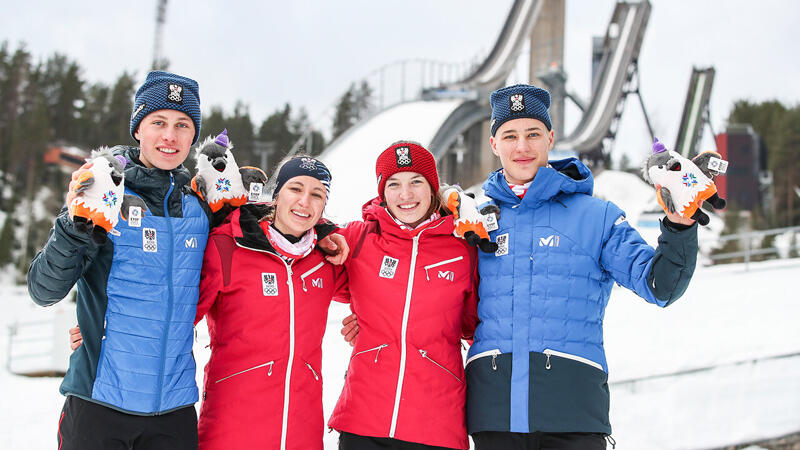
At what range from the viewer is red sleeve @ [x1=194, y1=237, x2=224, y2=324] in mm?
2625

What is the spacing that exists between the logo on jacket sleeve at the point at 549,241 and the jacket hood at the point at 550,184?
0.57ft

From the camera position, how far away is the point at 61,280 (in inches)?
88.1

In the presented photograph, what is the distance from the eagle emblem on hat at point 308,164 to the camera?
2912 millimetres

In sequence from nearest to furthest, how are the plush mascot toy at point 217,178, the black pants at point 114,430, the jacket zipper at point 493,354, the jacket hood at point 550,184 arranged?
the black pants at point 114,430, the jacket zipper at point 493,354, the jacket hood at point 550,184, the plush mascot toy at point 217,178

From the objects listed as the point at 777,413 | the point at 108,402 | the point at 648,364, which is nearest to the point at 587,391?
the point at 108,402

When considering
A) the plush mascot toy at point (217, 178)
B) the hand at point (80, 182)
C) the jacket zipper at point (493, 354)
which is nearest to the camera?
the hand at point (80, 182)

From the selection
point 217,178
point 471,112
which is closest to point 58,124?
point 471,112

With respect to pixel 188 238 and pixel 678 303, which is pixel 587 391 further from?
pixel 678 303

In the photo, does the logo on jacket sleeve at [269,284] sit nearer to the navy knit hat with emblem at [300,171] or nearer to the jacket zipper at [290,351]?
the jacket zipper at [290,351]

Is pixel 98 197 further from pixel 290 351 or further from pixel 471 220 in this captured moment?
pixel 471 220

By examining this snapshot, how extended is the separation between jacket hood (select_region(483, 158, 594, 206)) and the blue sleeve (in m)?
1.72

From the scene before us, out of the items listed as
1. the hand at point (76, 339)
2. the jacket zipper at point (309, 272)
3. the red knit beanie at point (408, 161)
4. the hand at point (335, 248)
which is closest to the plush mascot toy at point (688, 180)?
the red knit beanie at point (408, 161)

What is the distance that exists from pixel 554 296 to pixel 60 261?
1.95 metres

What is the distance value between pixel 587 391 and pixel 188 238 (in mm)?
1818
